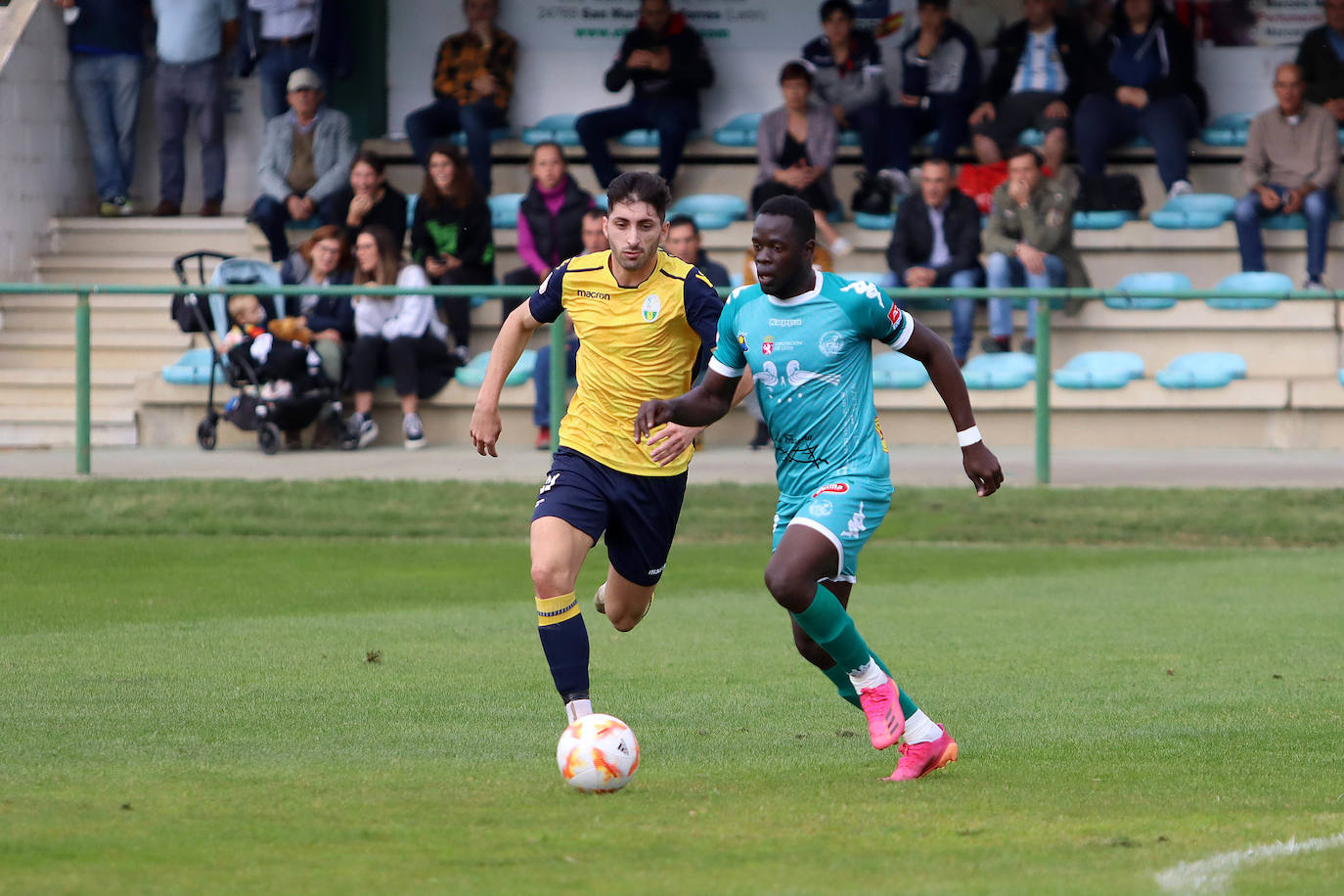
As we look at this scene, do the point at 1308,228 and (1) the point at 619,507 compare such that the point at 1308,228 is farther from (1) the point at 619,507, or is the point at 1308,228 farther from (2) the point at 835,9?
(1) the point at 619,507

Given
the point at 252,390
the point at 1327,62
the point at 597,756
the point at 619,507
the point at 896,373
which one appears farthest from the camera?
the point at 1327,62

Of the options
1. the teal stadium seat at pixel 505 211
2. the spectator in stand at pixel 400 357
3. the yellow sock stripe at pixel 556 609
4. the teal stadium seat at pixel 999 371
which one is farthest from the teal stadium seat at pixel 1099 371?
the yellow sock stripe at pixel 556 609

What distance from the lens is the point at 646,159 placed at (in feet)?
63.6

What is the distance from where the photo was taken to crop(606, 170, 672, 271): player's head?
6.43 metres

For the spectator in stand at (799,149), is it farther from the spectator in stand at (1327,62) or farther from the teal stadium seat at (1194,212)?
the spectator in stand at (1327,62)

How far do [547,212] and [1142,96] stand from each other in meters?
6.01

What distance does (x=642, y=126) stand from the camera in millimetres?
18750

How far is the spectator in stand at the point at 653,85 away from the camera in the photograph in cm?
1850

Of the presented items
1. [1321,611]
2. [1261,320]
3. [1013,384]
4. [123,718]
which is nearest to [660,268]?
[123,718]

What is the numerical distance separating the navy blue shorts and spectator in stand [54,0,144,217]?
14470 mm

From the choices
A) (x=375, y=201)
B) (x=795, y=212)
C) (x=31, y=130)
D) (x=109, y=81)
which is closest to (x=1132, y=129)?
(x=375, y=201)

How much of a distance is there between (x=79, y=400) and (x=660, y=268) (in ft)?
29.2

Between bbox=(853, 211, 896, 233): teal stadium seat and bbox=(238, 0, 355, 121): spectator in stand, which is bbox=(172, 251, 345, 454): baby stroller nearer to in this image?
bbox=(238, 0, 355, 121): spectator in stand

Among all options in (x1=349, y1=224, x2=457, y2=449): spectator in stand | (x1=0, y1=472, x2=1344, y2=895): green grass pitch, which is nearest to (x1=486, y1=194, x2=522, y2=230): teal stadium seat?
(x1=349, y1=224, x2=457, y2=449): spectator in stand
